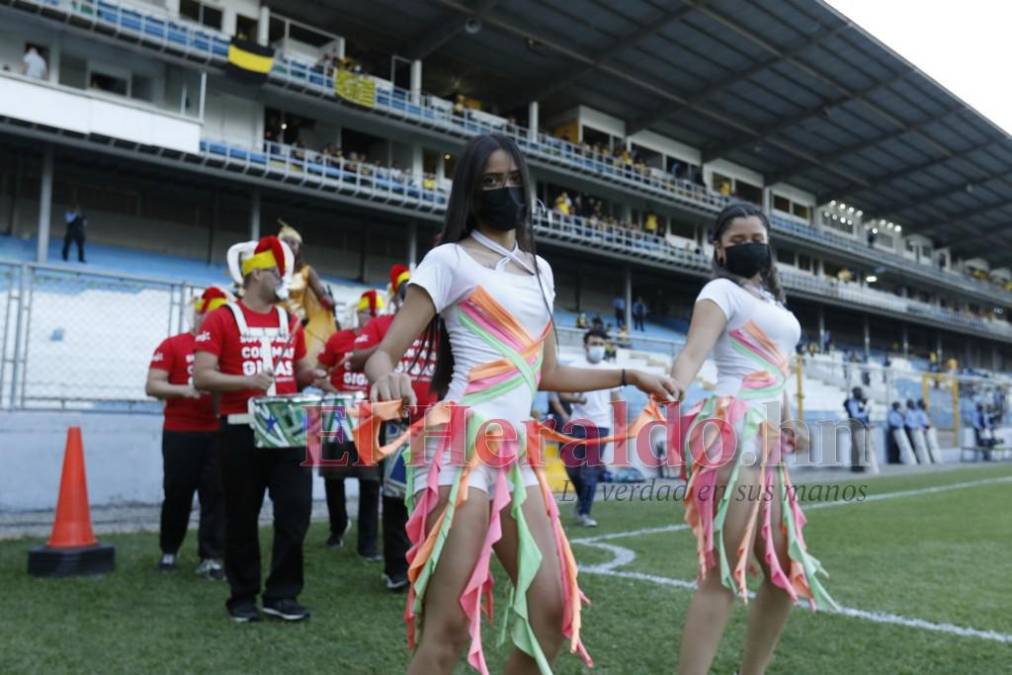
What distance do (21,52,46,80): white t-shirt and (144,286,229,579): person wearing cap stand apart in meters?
18.0

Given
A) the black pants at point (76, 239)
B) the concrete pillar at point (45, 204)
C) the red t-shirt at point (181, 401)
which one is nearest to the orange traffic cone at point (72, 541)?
the red t-shirt at point (181, 401)

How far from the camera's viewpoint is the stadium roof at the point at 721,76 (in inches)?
1064

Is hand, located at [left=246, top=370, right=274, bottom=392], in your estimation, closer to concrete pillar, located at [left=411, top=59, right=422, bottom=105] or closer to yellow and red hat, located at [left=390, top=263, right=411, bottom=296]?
yellow and red hat, located at [left=390, top=263, right=411, bottom=296]

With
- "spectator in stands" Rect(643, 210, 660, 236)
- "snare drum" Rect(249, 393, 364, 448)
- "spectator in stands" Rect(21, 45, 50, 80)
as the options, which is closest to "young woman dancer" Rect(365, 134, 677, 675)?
"snare drum" Rect(249, 393, 364, 448)

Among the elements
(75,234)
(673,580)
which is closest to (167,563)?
(673,580)

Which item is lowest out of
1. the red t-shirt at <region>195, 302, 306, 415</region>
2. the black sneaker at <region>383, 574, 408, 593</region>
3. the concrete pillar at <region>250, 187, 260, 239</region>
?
the black sneaker at <region>383, 574, 408, 593</region>

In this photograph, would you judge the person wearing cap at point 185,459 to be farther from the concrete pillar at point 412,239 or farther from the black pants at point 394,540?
the concrete pillar at point 412,239

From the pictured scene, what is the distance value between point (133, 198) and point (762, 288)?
2419 cm

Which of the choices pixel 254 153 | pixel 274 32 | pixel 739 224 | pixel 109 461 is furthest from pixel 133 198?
pixel 739 224

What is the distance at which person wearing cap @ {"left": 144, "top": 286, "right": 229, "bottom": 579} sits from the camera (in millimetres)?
5727

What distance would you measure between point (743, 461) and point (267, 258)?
2740mm

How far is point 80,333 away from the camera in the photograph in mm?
8500

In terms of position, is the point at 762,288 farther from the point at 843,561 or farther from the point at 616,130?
the point at 616,130

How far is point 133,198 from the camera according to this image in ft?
79.9
